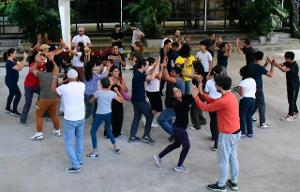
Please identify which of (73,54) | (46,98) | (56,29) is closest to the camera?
(46,98)

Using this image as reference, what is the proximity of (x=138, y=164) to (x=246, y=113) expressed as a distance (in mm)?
2403

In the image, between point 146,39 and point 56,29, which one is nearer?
point 56,29

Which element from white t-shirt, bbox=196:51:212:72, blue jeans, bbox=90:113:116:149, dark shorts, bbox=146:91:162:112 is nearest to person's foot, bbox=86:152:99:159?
blue jeans, bbox=90:113:116:149

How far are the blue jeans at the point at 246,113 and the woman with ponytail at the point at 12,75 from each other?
4.49 metres

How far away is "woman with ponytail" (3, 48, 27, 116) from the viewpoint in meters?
10.1

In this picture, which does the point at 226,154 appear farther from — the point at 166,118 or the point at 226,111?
the point at 166,118

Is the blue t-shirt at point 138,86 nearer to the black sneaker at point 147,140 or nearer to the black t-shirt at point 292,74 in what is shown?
the black sneaker at point 147,140

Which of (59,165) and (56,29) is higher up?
(56,29)

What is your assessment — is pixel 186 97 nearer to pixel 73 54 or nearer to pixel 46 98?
pixel 46 98

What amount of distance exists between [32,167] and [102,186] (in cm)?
138

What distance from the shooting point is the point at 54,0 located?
682 inches

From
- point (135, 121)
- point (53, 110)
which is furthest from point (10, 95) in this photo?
point (135, 121)


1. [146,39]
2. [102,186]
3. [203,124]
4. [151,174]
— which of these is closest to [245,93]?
[203,124]

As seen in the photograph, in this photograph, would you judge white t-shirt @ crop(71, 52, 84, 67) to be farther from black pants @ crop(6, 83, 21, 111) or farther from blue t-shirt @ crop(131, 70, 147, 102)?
blue t-shirt @ crop(131, 70, 147, 102)
